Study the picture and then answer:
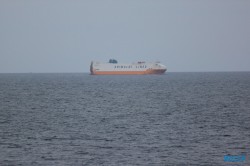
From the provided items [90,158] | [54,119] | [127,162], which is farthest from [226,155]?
[54,119]

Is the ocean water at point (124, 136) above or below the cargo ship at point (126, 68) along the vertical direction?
below

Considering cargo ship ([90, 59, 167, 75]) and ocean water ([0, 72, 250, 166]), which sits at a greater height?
cargo ship ([90, 59, 167, 75])

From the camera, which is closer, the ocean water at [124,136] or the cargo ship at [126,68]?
the ocean water at [124,136]

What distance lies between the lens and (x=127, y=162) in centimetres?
2447

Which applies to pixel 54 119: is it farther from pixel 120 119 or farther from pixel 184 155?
pixel 184 155

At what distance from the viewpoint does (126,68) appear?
176000 mm

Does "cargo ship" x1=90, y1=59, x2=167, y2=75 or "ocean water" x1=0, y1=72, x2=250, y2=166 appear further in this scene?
"cargo ship" x1=90, y1=59, x2=167, y2=75

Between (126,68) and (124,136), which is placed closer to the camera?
(124,136)

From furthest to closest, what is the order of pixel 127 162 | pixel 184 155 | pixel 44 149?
pixel 44 149, pixel 184 155, pixel 127 162

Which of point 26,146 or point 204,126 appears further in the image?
point 204,126

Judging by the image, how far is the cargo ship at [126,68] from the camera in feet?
564

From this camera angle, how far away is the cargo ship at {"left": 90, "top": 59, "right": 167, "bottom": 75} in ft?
564

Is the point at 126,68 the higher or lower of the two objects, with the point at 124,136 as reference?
higher

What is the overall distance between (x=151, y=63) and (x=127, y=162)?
147m
